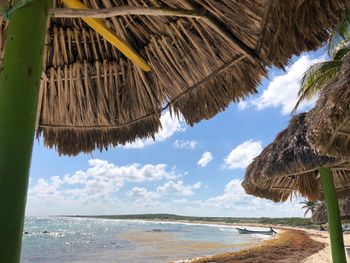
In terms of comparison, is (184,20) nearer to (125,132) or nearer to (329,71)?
(125,132)

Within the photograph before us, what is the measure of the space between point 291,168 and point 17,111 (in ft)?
13.4

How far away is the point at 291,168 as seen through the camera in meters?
4.79

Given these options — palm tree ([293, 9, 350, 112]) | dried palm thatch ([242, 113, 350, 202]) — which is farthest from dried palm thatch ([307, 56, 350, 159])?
palm tree ([293, 9, 350, 112])

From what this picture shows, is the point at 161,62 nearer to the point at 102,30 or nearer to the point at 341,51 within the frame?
the point at 102,30

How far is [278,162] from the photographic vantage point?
194 inches

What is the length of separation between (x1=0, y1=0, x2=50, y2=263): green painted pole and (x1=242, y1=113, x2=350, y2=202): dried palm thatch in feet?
13.2

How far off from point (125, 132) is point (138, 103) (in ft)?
1.11

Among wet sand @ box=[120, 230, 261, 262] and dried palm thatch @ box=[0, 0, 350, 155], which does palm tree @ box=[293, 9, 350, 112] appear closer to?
dried palm thatch @ box=[0, 0, 350, 155]

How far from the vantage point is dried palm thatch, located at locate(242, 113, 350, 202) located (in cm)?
474

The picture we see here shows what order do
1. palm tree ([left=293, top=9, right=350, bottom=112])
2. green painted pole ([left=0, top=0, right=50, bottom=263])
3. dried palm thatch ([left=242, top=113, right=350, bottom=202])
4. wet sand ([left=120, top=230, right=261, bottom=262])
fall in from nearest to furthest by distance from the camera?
1. green painted pole ([left=0, top=0, right=50, bottom=263])
2. dried palm thatch ([left=242, top=113, right=350, bottom=202])
3. palm tree ([left=293, top=9, right=350, bottom=112])
4. wet sand ([left=120, top=230, right=261, bottom=262])

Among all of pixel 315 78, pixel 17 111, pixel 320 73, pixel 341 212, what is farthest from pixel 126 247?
pixel 17 111

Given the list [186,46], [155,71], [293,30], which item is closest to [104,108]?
[155,71]

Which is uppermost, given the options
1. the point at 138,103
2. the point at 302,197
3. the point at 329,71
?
the point at 329,71

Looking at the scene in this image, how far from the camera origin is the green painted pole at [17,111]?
126cm
